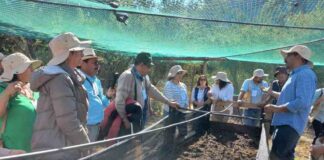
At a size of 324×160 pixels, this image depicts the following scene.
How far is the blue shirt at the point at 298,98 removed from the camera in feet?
14.8

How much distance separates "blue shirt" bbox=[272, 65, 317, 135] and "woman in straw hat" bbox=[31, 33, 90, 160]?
2.33 m

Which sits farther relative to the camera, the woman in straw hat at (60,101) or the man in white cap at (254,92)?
the man in white cap at (254,92)

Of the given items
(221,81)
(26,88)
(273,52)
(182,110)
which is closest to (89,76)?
(26,88)

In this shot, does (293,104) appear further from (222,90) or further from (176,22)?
(222,90)

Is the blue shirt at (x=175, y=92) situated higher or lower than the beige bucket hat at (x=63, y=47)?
lower

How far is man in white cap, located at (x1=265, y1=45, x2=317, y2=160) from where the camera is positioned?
4.54 meters

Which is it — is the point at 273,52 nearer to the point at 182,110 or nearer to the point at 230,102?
the point at 230,102

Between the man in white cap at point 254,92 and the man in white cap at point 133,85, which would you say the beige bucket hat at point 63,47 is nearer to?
the man in white cap at point 133,85

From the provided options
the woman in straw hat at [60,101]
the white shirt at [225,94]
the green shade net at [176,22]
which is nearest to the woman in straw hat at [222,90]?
the white shirt at [225,94]

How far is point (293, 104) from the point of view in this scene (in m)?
4.48

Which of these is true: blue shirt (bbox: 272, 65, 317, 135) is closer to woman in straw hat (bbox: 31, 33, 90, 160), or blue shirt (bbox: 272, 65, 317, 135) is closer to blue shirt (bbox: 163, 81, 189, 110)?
woman in straw hat (bbox: 31, 33, 90, 160)

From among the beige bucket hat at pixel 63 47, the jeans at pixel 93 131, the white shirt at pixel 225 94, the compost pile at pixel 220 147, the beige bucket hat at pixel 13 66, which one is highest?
the beige bucket hat at pixel 63 47

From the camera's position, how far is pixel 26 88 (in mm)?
3477

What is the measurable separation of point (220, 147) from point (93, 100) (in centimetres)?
234
